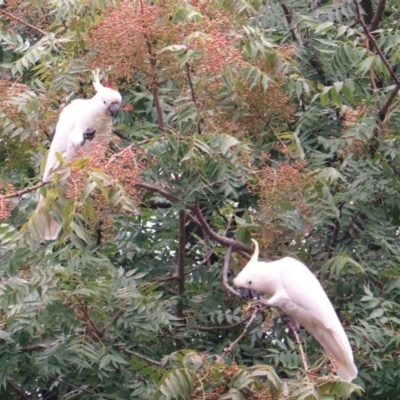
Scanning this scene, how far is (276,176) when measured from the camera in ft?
12.5

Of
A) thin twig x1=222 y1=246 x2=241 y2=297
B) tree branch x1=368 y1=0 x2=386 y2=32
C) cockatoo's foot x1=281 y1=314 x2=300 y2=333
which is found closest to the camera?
thin twig x1=222 y1=246 x2=241 y2=297

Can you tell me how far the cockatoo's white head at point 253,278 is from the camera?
367 centimetres

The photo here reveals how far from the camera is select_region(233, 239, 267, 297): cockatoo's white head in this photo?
3672 millimetres

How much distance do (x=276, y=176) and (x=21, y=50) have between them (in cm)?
158

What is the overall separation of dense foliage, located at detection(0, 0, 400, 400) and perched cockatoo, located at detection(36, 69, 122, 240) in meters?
0.08

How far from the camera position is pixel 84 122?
4.14 meters

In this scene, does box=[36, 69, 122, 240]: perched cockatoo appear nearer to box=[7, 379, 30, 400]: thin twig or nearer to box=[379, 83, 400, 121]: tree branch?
box=[7, 379, 30, 400]: thin twig

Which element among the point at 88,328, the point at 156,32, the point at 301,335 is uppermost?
the point at 156,32

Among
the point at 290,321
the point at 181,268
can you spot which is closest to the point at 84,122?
the point at 181,268

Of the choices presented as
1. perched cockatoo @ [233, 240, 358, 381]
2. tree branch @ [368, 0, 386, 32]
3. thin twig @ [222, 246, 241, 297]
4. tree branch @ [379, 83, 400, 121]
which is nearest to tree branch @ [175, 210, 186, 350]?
thin twig @ [222, 246, 241, 297]

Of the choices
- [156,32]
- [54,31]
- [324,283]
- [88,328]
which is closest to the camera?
[156,32]

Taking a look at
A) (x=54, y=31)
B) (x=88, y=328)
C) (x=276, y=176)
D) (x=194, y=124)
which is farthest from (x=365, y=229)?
Answer: (x=54, y=31)

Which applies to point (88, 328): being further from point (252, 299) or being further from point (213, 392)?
point (213, 392)

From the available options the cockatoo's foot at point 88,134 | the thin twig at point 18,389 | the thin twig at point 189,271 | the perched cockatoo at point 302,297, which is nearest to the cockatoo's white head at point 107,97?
the cockatoo's foot at point 88,134
